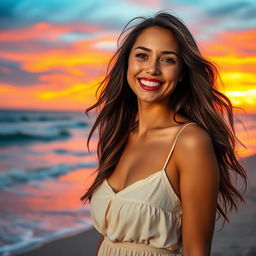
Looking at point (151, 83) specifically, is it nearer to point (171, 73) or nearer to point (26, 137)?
point (171, 73)

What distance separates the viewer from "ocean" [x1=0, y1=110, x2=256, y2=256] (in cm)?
629

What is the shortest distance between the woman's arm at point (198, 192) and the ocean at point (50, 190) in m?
1.20

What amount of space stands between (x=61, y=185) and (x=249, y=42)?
22.7ft

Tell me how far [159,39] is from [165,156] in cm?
55

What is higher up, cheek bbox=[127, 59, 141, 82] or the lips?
cheek bbox=[127, 59, 141, 82]

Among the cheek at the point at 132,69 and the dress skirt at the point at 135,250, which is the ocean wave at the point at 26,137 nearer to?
the cheek at the point at 132,69

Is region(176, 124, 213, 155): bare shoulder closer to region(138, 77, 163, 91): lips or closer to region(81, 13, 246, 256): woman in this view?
region(81, 13, 246, 256): woman

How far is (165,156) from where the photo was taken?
254cm

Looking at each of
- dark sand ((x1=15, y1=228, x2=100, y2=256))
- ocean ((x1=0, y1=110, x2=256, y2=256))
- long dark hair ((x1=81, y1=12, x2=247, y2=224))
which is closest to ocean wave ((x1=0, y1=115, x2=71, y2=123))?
ocean ((x1=0, y1=110, x2=256, y2=256))

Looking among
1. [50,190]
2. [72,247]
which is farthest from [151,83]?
[50,190]

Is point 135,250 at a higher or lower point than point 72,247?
higher

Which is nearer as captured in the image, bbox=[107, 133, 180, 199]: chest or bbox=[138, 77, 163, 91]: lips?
bbox=[107, 133, 180, 199]: chest

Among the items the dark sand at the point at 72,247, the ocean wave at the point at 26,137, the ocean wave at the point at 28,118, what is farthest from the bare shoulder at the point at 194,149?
the ocean wave at the point at 28,118

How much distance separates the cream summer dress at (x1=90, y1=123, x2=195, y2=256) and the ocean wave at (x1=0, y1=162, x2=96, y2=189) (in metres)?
8.48
